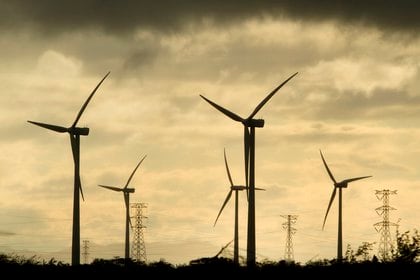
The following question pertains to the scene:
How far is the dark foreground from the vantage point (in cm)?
8144

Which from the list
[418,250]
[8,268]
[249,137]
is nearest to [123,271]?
[8,268]

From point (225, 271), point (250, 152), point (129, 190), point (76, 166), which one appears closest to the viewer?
point (225, 271)

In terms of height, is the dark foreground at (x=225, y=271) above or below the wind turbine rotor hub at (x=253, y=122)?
below

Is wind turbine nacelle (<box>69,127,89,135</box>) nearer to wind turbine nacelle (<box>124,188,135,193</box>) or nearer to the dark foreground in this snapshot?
wind turbine nacelle (<box>124,188,135,193</box>)

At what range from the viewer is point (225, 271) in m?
84.1

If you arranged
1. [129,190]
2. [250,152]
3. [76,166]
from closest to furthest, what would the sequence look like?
[250,152]
[76,166]
[129,190]

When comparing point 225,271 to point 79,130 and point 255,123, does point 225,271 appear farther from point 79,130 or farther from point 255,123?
point 79,130

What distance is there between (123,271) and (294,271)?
41.7ft

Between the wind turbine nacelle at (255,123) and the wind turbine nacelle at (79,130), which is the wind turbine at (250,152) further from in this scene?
the wind turbine nacelle at (79,130)

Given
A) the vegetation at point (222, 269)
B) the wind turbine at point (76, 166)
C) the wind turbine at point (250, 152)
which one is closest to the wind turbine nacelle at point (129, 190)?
the wind turbine at point (76, 166)

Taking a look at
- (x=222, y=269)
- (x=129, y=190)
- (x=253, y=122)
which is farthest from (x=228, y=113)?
(x=129, y=190)

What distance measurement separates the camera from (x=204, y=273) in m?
84.5

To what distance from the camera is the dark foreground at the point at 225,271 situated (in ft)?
267

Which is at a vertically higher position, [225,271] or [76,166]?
[76,166]
